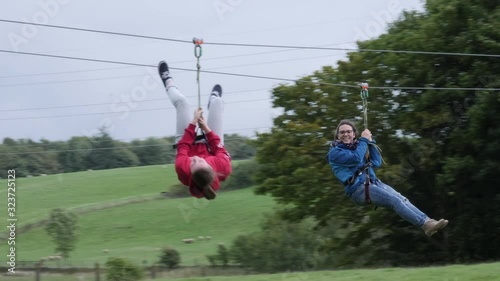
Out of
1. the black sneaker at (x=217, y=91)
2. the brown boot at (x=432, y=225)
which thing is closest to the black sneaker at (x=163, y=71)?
the black sneaker at (x=217, y=91)

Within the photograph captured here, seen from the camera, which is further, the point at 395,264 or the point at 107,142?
the point at 107,142

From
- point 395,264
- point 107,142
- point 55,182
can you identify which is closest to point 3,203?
point 55,182

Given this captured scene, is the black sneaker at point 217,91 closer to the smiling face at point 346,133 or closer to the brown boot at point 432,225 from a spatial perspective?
the smiling face at point 346,133

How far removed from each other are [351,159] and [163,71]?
217 centimetres

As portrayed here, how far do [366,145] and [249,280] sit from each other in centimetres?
753

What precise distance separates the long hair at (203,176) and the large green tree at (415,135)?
586 inches

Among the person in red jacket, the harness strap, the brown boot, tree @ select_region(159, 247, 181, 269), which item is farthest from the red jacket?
tree @ select_region(159, 247, 181, 269)

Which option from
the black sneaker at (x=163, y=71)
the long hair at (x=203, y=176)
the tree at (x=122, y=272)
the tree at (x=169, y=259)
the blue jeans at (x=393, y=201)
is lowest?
the tree at (x=169, y=259)

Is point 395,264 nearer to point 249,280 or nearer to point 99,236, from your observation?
point 249,280

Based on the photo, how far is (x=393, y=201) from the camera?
796 cm

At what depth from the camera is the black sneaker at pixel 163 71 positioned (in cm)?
788

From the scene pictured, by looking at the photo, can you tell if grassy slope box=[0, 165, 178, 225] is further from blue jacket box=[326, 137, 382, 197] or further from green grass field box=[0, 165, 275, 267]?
blue jacket box=[326, 137, 382, 197]

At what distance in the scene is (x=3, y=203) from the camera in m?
38.8

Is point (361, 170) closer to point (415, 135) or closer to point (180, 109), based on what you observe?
point (180, 109)
